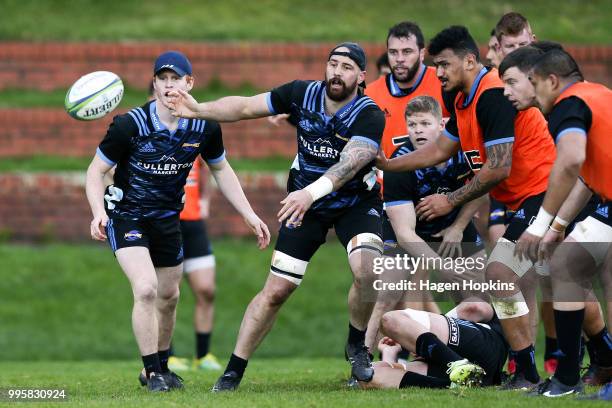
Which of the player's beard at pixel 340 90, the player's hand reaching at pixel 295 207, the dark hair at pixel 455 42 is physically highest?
the dark hair at pixel 455 42

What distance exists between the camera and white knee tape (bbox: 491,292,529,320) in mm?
8086

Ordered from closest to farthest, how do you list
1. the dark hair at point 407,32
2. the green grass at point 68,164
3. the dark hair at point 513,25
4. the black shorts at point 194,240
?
the dark hair at point 513,25 < the dark hair at point 407,32 < the black shorts at point 194,240 < the green grass at point 68,164

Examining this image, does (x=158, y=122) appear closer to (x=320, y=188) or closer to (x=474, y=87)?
(x=320, y=188)

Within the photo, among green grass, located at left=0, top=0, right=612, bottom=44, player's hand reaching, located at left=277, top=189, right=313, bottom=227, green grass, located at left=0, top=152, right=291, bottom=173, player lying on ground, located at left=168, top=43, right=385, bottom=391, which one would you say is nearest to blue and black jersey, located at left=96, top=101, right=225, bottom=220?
player lying on ground, located at left=168, top=43, right=385, bottom=391

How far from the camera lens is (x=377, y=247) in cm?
820

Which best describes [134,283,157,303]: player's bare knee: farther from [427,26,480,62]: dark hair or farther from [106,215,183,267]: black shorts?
[427,26,480,62]: dark hair

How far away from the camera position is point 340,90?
819 cm

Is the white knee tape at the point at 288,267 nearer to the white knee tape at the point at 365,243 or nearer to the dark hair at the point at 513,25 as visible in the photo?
the white knee tape at the point at 365,243

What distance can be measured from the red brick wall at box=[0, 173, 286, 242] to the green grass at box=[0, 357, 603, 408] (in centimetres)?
478

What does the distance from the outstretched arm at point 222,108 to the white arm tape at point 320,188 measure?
802mm

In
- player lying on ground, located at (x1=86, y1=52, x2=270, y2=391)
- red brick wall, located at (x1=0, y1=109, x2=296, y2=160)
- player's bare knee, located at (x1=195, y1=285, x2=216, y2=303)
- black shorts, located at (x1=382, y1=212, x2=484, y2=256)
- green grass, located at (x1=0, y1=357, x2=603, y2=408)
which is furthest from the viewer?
red brick wall, located at (x1=0, y1=109, x2=296, y2=160)

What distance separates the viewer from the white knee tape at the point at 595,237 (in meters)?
7.35

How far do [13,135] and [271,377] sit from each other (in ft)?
28.6

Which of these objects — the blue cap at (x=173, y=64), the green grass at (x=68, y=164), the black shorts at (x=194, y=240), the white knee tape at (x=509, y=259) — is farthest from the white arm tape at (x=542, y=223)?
the green grass at (x=68, y=164)
